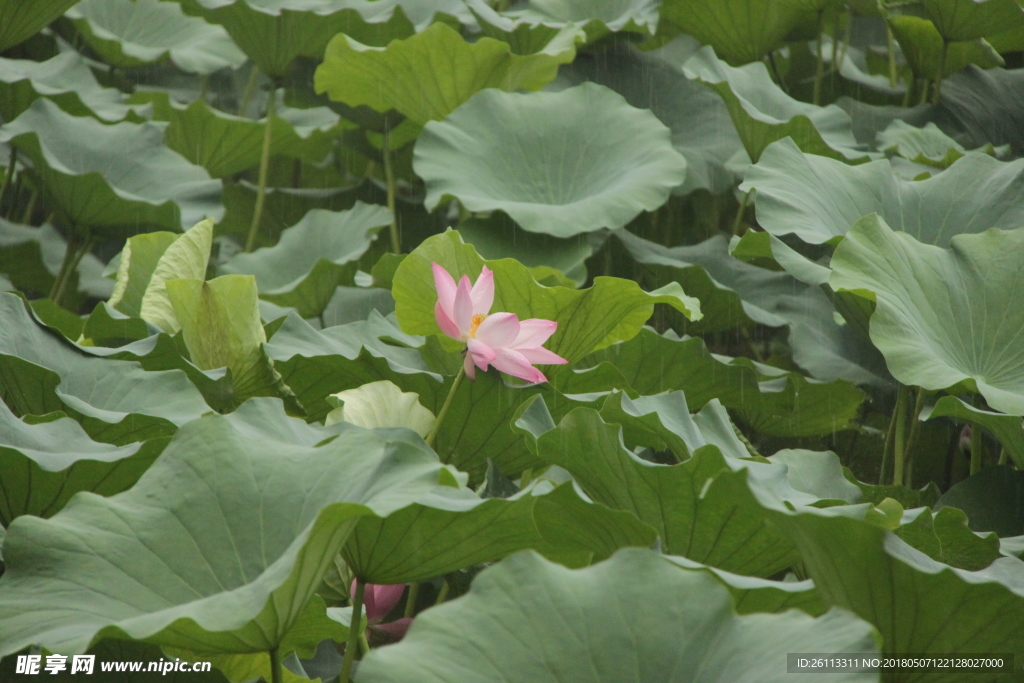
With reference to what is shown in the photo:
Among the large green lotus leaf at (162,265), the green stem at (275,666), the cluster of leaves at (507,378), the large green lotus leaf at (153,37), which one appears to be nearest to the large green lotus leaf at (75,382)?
the cluster of leaves at (507,378)

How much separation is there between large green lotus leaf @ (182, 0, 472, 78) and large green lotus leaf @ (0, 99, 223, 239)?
0.92ft

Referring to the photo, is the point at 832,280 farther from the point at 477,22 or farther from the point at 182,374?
the point at 477,22

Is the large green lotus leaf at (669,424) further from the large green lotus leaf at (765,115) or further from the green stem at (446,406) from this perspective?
the large green lotus leaf at (765,115)

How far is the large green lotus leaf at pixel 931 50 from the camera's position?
203 centimetres

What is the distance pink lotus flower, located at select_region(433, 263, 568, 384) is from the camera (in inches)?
37.7

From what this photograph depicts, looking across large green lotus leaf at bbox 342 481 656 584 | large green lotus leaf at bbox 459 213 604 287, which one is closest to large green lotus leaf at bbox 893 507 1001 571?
large green lotus leaf at bbox 342 481 656 584

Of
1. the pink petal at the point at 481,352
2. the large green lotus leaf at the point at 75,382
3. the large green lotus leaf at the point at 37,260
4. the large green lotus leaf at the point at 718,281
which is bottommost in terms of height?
the large green lotus leaf at the point at 37,260

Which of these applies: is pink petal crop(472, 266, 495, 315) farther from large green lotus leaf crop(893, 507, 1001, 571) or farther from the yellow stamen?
large green lotus leaf crop(893, 507, 1001, 571)

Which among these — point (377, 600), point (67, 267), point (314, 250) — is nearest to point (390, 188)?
point (314, 250)

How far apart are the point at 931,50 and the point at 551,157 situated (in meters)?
0.92

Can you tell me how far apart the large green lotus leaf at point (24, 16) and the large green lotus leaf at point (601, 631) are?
1657 millimetres

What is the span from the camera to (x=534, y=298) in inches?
44.0

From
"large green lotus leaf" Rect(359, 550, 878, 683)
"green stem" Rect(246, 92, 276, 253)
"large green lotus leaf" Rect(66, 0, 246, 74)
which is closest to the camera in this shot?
"large green lotus leaf" Rect(359, 550, 878, 683)

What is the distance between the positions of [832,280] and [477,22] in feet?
4.12
